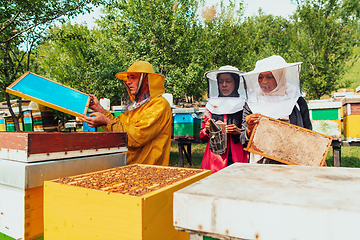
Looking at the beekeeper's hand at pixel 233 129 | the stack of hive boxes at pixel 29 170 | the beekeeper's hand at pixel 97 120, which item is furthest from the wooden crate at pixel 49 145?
the beekeeper's hand at pixel 233 129

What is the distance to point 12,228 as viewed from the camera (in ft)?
3.66

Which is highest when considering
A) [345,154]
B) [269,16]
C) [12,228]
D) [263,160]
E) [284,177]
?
[269,16]

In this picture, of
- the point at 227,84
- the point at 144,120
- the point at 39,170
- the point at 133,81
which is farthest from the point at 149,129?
the point at 227,84

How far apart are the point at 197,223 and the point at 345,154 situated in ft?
29.0

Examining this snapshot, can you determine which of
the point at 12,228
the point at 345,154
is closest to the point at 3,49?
the point at 12,228

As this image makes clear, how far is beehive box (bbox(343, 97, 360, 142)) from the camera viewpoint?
431 centimetres

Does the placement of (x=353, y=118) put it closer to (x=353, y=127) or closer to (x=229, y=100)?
(x=353, y=127)

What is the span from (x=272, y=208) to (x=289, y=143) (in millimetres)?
1402

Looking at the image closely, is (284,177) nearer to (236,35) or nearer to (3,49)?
(3,49)

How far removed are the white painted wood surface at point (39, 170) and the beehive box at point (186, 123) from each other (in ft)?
14.4

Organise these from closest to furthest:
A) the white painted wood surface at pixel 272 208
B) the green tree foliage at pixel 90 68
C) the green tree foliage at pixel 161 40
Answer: the white painted wood surface at pixel 272 208
the green tree foliage at pixel 90 68
the green tree foliage at pixel 161 40

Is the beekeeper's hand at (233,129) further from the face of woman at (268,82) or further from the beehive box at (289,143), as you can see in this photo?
the beehive box at (289,143)

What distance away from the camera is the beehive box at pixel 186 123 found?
5.71 meters

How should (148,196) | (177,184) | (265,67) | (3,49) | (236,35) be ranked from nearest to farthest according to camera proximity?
(148,196) < (177,184) < (265,67) < (3,49) < (236,35)
